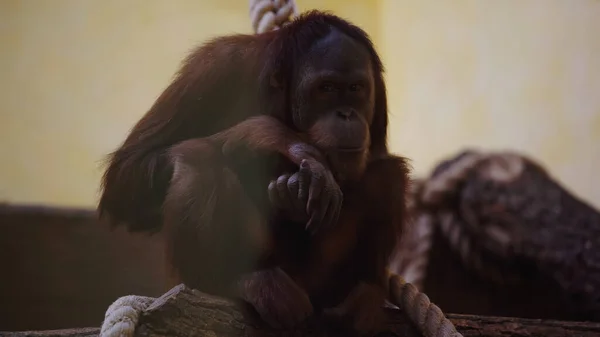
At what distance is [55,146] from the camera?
4.02 feet

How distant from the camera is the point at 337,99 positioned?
3.52 ft

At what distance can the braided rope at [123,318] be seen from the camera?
3.10ft

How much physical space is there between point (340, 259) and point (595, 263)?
1436 millimetres

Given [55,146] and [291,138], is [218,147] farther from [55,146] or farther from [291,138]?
[55,146]

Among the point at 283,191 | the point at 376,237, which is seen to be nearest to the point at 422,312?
the point at 376,237

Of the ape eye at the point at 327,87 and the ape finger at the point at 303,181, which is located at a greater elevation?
the ape eye at the point at 327,87

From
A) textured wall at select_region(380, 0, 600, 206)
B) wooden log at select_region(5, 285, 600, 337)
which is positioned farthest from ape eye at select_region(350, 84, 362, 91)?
textured wall at select_region(380, 0, 600, 206)

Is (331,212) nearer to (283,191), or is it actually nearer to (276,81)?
(283,191)

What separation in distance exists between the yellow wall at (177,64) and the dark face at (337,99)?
133 millimetres

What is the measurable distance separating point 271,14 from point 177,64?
0.22m

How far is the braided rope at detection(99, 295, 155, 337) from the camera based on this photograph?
0.94 meters

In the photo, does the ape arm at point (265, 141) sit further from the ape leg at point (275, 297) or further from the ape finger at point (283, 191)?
the ape leg at point (275, 297)

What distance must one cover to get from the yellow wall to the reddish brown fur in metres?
0.08

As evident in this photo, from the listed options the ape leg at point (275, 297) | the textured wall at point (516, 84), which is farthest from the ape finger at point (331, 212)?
the textured wall at point (516, 84)
